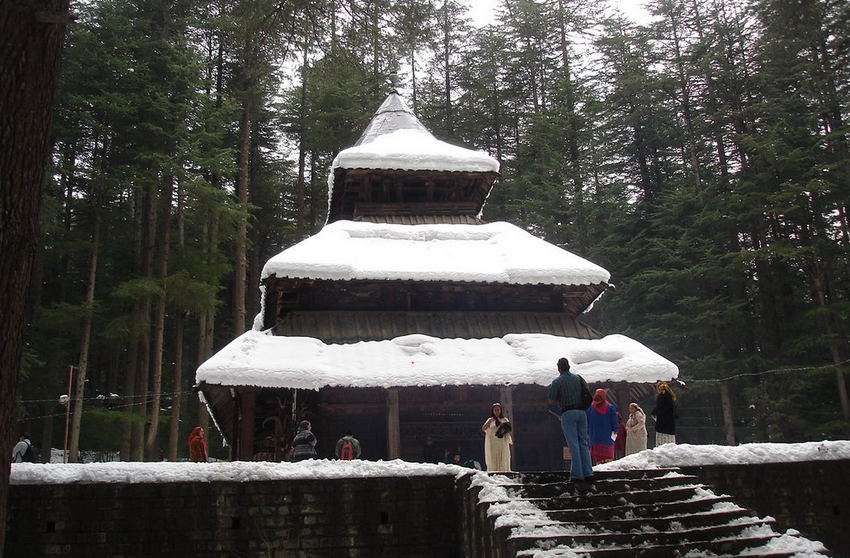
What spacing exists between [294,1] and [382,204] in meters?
11.4

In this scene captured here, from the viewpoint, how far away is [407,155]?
18812mm

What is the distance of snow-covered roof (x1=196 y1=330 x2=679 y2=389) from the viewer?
1226 cm

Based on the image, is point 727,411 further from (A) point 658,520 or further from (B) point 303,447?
(A) point 658,520

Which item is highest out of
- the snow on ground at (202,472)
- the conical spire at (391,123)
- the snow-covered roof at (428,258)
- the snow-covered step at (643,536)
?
the conical spire at (391,123)

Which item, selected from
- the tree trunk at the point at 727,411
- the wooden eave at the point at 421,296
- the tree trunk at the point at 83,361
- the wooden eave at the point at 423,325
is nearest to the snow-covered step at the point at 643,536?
the wooden eave at the point at 423,325

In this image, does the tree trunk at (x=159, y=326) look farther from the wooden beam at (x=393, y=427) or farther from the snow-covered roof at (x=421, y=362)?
the wooden beam at (x=393, y=427)

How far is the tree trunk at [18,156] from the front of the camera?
565 cm

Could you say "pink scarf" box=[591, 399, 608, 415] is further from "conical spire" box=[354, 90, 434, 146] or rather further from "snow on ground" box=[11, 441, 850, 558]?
"conical spire" box=[354, 90, 434, 146]

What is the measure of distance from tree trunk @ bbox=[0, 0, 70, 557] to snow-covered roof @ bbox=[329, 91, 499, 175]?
41.6ft

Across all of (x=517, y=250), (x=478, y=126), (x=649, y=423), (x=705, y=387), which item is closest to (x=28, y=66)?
(x=517, y=250)

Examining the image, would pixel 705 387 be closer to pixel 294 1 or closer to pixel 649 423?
pixel 649 423

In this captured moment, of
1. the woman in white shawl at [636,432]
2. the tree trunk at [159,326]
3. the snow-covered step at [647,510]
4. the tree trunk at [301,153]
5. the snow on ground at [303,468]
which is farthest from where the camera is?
the tree trunk at [301,153]

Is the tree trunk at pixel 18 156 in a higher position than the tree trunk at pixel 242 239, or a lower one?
lower

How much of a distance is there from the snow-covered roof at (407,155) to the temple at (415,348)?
1.84 metres
